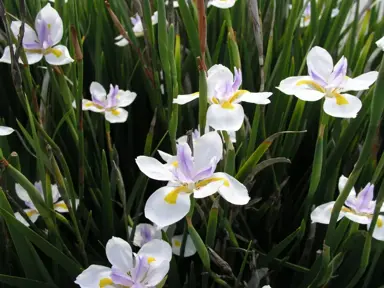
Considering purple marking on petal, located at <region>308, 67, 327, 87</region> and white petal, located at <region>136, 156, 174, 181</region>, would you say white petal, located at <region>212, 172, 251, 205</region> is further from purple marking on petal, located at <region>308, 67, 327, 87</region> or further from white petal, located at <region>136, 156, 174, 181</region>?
purple marking on petal, located at <region>308, 67, 327, 87</region>

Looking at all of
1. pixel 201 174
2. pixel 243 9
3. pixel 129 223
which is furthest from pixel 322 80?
pixel 243 9

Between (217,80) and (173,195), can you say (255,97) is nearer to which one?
(217,80)

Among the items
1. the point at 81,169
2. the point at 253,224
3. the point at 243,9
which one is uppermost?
the point at 243,9

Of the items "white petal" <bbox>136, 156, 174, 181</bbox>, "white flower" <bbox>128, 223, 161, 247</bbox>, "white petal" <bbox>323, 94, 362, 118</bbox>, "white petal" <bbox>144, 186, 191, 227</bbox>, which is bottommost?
"white flower" <bbox>128, 223, 161, 247</bbox>

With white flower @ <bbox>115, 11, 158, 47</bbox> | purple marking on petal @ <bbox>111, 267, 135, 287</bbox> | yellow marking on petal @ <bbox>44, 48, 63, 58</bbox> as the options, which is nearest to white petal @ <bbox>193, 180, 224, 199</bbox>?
purple marking on petal @ <bbox>111, 267, 135, 287</bbox>

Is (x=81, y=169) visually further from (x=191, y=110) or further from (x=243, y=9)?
(x=243, y=9)

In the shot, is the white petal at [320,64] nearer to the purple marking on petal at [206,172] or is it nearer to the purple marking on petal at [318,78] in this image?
the purple marking on petal at [318,78]

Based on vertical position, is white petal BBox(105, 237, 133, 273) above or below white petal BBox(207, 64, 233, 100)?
below
